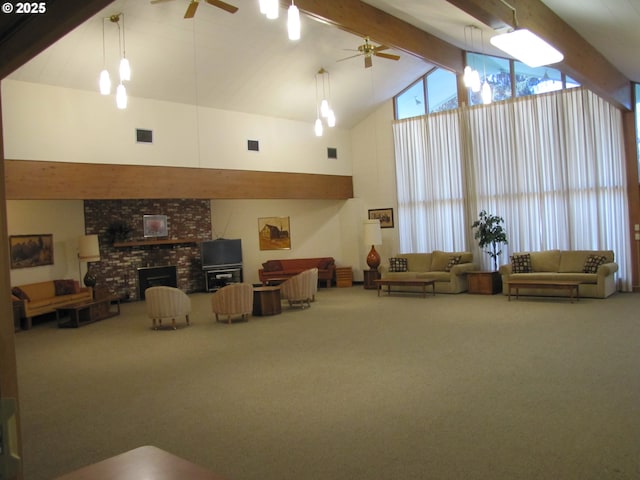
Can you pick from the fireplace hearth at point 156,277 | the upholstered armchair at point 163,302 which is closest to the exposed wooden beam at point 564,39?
the upholstered armchair at point 163,302

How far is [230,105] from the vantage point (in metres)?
10.9

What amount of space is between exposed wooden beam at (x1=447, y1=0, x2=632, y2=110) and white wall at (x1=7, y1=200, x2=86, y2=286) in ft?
32.2

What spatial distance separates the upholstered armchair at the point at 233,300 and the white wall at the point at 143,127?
290 centimetres

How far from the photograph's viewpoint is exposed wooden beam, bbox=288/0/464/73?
7.58 meters

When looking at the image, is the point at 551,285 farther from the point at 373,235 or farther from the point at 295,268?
the point at 295,268

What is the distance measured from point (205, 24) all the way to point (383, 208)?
22.1 ft

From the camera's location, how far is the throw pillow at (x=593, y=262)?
940 cm

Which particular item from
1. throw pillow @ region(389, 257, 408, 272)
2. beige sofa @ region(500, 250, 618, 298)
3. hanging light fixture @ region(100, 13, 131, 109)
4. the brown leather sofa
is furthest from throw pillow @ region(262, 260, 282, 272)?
hanging light fixture @ region(100, 13, 131, 109)

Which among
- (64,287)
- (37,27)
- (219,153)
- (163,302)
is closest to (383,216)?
(219,153)

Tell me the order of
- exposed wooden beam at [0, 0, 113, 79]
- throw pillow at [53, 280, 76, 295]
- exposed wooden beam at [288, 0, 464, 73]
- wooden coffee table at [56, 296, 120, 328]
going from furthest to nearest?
throw pillow at [53, 280, 76, 295] < wooden coffee table at [56, 296, 120, 328] < exposed wooden beam at [288, 0, 464, 73] < exposed wooden beam at [0, 0, 113, 79]

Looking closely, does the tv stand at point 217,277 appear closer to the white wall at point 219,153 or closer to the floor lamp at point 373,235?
the white wall at point 219,153

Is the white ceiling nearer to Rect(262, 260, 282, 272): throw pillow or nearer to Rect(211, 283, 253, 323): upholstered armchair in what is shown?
Rect(211, 283, 253, 323): upholstered armchair

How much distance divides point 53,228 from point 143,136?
3.60 meters

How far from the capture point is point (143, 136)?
968 centimetres
